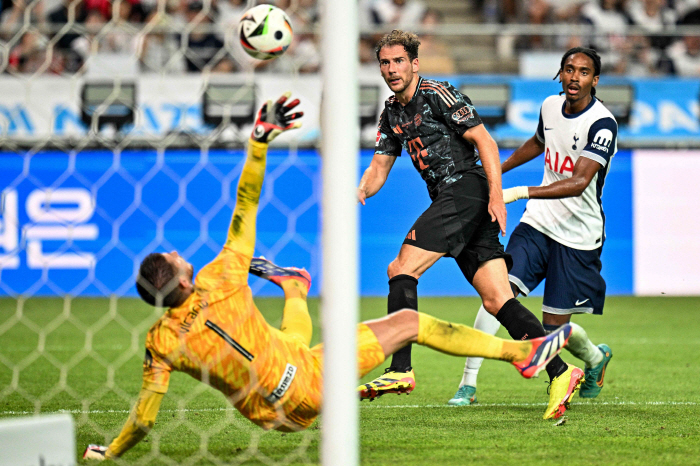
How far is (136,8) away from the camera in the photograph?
37.3 feet

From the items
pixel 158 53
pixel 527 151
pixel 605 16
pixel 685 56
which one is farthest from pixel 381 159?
pixel 605 16

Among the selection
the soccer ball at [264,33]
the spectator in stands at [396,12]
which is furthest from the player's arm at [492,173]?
the spectator in stands at [396,12]

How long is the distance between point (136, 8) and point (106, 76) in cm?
165

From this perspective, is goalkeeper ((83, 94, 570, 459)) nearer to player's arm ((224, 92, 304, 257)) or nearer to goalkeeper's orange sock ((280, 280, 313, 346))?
player's arm ((224, 92, 304, 257))

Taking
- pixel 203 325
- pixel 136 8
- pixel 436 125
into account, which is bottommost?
pixel 203 325

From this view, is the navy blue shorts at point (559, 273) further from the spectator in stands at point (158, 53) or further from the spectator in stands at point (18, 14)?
the spectator in stands at point (18, 14)

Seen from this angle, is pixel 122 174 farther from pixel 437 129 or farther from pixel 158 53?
pixel 437 129

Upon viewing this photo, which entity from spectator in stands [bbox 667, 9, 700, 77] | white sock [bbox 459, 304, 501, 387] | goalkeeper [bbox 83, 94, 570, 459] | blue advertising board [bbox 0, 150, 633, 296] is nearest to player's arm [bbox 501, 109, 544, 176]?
white sock [bbox 459, 304, 501, 387]

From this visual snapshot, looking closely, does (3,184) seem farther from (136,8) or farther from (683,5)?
(683,5)

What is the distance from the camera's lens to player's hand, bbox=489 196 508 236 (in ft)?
13.4

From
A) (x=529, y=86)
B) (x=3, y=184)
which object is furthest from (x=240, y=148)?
(x=529, y=86)

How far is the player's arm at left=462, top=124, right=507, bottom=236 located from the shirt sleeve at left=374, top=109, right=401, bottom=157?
0.55m

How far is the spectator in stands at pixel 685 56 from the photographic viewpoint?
1134cm

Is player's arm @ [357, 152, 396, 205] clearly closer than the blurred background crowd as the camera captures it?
Yes
